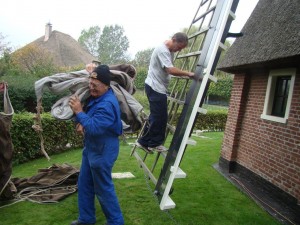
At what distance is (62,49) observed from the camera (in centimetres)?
3666

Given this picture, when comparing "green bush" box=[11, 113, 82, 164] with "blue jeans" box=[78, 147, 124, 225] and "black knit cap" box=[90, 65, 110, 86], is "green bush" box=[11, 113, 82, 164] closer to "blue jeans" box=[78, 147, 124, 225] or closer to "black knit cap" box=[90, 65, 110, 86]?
"blue jeans" box=[78, 147, 124, 225]

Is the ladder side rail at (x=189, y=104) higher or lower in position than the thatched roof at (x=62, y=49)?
lower

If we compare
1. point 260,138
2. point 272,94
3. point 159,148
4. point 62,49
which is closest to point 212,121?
point 260,138

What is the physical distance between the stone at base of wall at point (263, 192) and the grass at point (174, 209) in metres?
0.19

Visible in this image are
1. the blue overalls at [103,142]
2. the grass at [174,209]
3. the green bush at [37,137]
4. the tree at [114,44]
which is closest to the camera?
the blue overalls at [103,142]

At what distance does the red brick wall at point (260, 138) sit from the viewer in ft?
18.0

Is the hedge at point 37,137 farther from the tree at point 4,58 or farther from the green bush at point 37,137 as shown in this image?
the tree at point 4,58

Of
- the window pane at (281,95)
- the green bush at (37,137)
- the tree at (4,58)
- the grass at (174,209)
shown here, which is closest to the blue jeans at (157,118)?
the grass at (174,209)

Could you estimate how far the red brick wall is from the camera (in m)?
5.48

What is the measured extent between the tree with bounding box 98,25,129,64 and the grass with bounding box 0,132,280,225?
6468 centimetres

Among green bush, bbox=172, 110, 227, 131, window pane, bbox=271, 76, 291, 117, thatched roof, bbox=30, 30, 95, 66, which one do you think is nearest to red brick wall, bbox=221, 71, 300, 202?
window pane, bbox=271, 76, 291, 117

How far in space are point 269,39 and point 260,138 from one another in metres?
2.19

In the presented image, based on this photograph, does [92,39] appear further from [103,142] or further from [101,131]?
[101,131]

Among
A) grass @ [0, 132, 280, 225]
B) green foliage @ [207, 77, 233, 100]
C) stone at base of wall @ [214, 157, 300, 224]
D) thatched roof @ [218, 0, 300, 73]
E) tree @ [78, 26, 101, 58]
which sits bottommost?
grass @ [0, 132, 280, 225]
